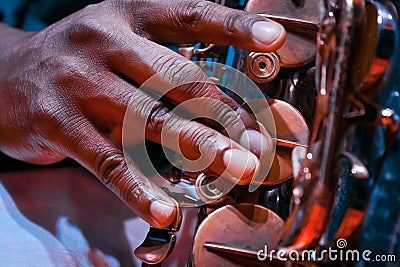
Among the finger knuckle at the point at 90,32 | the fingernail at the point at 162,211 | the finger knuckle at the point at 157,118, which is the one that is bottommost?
the fingernail at the point at 162,211

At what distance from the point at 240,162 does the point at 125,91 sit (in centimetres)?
13

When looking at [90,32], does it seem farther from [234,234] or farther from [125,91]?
[234,234]

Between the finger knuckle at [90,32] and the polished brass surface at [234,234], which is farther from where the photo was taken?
the finger knuckle at [90,32]

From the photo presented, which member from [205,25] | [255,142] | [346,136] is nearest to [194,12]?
[205,25]

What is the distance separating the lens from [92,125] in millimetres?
524

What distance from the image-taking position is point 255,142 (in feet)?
1.45

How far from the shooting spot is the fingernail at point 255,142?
44 cm

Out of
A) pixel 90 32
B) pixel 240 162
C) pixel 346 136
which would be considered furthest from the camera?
pixel 90 32

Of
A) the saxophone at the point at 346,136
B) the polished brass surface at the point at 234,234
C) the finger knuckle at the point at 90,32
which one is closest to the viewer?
the saxophone at the point at 346,136

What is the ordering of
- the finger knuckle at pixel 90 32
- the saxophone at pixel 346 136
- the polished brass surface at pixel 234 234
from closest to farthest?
the saxophone at pixel 346 136 → the polished brass surface at pixel 234 234 → the finger knuckle at pixel 90 32

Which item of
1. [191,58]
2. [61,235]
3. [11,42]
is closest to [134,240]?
[61,235]

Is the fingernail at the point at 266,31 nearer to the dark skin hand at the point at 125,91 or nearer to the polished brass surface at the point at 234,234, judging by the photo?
the dark skin hand at the point at 125,91

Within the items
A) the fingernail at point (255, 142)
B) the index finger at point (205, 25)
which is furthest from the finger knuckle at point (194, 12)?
the fingernail at point (255, 142)

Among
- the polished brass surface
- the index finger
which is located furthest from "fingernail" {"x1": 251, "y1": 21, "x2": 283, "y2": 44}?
the polished brass surface
